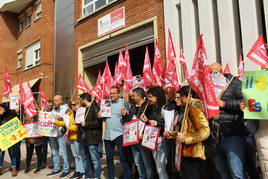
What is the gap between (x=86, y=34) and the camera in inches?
428

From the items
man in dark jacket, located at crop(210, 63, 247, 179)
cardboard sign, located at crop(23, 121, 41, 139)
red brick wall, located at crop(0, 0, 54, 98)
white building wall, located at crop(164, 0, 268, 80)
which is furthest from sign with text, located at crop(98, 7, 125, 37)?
man in dark jacket, located at crop(210, 63, 247, 179)

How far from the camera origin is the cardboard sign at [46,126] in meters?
5.61

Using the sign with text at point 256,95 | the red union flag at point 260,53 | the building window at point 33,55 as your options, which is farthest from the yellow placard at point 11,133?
the building window at point 33,55

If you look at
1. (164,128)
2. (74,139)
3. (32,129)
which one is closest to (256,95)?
(164,128)

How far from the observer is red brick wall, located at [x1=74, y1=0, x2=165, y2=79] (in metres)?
7.79

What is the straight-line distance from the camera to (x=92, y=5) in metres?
10.9

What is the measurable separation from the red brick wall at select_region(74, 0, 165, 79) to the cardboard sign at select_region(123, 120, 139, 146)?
386cm

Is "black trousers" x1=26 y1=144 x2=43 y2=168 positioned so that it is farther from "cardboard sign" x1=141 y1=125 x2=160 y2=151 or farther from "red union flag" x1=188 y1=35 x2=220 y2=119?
"red union flag" x1=188 y1=35 x2=220 y2=119

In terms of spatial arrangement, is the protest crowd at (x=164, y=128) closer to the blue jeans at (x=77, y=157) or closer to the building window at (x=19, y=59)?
the blue jeans at (x=77, y=157)

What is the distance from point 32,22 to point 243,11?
1464cm

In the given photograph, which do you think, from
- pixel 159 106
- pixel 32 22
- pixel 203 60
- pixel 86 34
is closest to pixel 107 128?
pixel 159 106

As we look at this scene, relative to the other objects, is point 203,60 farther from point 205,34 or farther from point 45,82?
point 45,82

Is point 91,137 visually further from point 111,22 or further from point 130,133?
point 111,22

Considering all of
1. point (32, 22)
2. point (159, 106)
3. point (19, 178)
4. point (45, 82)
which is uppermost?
point (32, 22)
